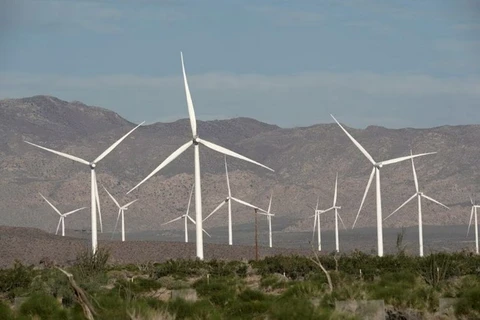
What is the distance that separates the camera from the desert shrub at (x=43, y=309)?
98.9ft

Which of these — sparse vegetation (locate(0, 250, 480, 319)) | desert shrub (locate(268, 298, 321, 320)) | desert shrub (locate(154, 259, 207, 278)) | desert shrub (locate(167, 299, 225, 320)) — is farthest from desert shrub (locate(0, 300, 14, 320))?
desert shrub (locate(154, 259, 207, 278))

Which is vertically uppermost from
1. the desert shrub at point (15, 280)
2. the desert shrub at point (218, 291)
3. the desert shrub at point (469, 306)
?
the desert shrub at point (15, 280)

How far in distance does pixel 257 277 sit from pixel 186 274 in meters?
3.32

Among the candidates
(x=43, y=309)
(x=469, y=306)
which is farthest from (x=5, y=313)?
(x=469, y=306)

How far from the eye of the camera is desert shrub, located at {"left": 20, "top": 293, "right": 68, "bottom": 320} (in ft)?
98.9

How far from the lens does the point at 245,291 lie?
3850 cm

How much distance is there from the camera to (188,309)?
2905 centimetres

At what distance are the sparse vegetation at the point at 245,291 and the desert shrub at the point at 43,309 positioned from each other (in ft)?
0.07

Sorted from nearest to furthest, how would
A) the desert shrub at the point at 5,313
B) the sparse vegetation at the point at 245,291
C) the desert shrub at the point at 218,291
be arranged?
the sparse vegetation at the point at 245,291, the desert shrub at the point at 5,313, the desert shrub at the point at 218,291

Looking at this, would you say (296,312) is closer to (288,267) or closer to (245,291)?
(245,291)

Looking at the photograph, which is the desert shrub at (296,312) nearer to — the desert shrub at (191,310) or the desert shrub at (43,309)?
the desert shrub at (191,310)

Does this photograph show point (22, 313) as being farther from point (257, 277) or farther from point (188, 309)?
point (257, 277)

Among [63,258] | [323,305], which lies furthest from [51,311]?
Result: [63,258]

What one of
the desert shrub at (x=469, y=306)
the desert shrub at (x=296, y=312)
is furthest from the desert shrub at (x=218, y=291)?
the desert shrub at (x=296, y=312)
